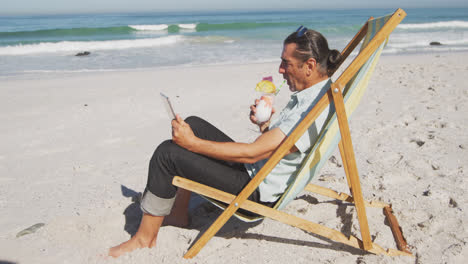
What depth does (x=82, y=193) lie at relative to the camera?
130 inches

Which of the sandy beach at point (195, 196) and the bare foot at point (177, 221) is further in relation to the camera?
the bare foot at point (177, 221)

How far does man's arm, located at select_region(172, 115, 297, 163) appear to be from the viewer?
6.48ft

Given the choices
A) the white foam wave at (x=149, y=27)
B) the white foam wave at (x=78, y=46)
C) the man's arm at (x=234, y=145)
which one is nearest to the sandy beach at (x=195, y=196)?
the man's arm at (x=234, y=145)

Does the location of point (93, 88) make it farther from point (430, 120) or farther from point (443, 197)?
point (443, 197)

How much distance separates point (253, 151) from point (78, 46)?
14966 millimetres

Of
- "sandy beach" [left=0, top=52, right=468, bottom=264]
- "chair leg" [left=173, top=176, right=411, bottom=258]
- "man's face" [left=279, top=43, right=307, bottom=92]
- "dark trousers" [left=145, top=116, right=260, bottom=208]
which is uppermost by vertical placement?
"man's face" [left=279, top=43, right=307, bottom=92]

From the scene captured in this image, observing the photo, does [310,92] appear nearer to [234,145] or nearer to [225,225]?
[234,145]

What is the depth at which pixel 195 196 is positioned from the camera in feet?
10.6

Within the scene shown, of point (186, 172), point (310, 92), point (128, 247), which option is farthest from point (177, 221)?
point (310, 92)

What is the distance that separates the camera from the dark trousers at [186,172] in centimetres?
211

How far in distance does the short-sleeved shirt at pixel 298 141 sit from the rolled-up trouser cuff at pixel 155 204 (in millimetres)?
504

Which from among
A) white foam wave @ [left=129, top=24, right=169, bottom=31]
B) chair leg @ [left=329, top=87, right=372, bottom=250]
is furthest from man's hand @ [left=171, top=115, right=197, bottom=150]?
white foam wave @ [left=129, top=24, right=169, bottom=31]

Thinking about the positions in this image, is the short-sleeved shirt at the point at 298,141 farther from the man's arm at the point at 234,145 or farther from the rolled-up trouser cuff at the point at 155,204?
the rolled-up trouser cuff at the point at 155,204

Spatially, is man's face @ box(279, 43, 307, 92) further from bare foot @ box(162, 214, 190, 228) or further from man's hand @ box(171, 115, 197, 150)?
bare foot @ box(162, 214, 190, 228)
